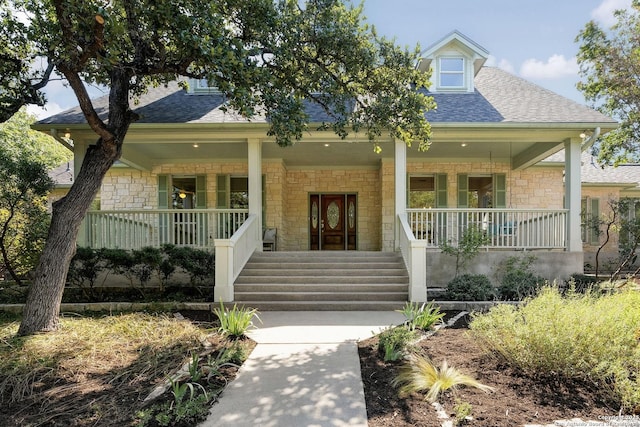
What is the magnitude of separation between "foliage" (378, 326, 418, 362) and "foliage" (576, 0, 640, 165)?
1286 cm

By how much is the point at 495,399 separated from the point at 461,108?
7.82 meters

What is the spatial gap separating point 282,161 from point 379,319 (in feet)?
22.2

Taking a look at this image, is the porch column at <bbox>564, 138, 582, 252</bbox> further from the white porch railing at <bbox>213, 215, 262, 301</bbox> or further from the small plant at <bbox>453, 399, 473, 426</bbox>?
the white porch railing at <bbox>213, 215, 262, 301</bbox>

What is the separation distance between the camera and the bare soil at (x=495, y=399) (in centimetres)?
276

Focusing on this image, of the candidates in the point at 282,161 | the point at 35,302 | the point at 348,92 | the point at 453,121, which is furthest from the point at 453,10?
the point at 35,302

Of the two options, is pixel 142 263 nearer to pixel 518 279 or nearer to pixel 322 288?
pixel 322 288

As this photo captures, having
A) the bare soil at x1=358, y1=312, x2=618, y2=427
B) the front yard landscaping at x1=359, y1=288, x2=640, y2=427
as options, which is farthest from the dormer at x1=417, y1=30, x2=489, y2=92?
the bare soil at x1=358, y1=312, x2=618, y2=427

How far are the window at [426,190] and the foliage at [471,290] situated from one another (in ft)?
15.7

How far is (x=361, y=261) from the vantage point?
8.23 metres

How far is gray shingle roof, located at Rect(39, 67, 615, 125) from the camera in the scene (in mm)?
8305

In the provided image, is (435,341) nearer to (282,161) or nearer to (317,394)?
(317,394)

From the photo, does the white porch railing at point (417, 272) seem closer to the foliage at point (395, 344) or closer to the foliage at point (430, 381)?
the foliage at point (395, 344)

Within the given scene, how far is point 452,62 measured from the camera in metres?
10.5

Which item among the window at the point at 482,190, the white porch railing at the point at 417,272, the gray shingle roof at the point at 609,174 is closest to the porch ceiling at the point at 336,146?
the window at the point at 482,190
